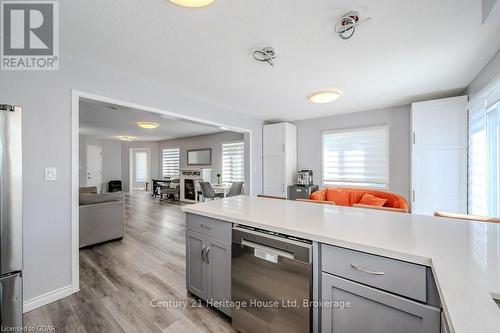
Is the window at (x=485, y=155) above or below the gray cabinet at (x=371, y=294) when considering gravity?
above

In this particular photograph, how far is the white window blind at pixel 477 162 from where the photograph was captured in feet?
8.00

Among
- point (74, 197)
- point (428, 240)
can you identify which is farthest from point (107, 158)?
point (428, 240)

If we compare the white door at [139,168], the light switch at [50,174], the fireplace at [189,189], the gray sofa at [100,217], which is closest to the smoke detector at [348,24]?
the light switch at [50,174]

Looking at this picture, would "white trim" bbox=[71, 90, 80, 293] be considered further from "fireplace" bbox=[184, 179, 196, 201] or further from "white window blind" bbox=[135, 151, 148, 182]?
"white window blind" bbox=[135, 151, 148, 182]

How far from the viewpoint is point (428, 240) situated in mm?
1061

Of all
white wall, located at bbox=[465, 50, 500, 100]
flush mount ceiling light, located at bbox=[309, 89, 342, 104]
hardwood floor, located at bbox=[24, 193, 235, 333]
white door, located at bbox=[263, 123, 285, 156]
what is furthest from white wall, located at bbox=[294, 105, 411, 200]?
hardwood floor, located at bbox=[24, 193, 235, 333]

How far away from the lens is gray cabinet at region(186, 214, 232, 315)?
1.60 metres

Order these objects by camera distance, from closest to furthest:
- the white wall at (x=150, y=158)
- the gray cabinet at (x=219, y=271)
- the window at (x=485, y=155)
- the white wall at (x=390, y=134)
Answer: the gray cabinet at (x=219, y=271)
the window at (x=485, y=155)
the white wall at (x=390, y=134)
the white wall at (x=150, y=158)

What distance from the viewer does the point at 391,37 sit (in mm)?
1807

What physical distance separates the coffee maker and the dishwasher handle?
11.4 feet

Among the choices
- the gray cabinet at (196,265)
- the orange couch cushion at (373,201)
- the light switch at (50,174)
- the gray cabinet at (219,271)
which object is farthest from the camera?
the orange couch cushion at (373,201)

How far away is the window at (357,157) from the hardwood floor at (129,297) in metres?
3.52

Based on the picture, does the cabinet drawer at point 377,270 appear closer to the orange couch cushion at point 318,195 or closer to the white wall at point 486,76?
the white wall at point 486,76

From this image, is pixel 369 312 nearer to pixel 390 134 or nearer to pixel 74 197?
pixel 74 197
